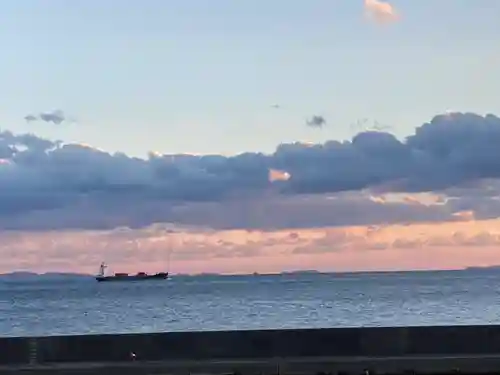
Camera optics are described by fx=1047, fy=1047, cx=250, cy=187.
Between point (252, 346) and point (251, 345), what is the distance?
0.08ft

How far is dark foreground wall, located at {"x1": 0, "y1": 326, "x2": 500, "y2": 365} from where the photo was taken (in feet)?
61.9

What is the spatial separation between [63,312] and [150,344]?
81.6 m

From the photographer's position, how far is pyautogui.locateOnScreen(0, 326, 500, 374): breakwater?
18781mm

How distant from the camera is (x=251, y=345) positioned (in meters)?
19.1

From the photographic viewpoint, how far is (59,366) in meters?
18.5

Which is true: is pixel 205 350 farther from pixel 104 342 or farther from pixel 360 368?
pixel 360 368

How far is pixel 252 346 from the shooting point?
19078mm

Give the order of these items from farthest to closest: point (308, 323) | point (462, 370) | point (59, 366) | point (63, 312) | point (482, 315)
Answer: point (63, 312), point (482, 315), point (308, 323), point (59, 366), point (462, 370)

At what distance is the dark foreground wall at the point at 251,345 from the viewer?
1888 cm

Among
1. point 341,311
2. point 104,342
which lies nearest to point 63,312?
point 341,311

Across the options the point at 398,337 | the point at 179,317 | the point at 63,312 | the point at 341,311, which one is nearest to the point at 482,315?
the point at 341,311

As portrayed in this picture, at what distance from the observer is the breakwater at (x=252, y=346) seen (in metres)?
18.8

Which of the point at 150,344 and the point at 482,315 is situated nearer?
the point at 150,344

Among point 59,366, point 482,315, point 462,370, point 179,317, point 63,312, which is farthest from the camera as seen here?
point 63,312
